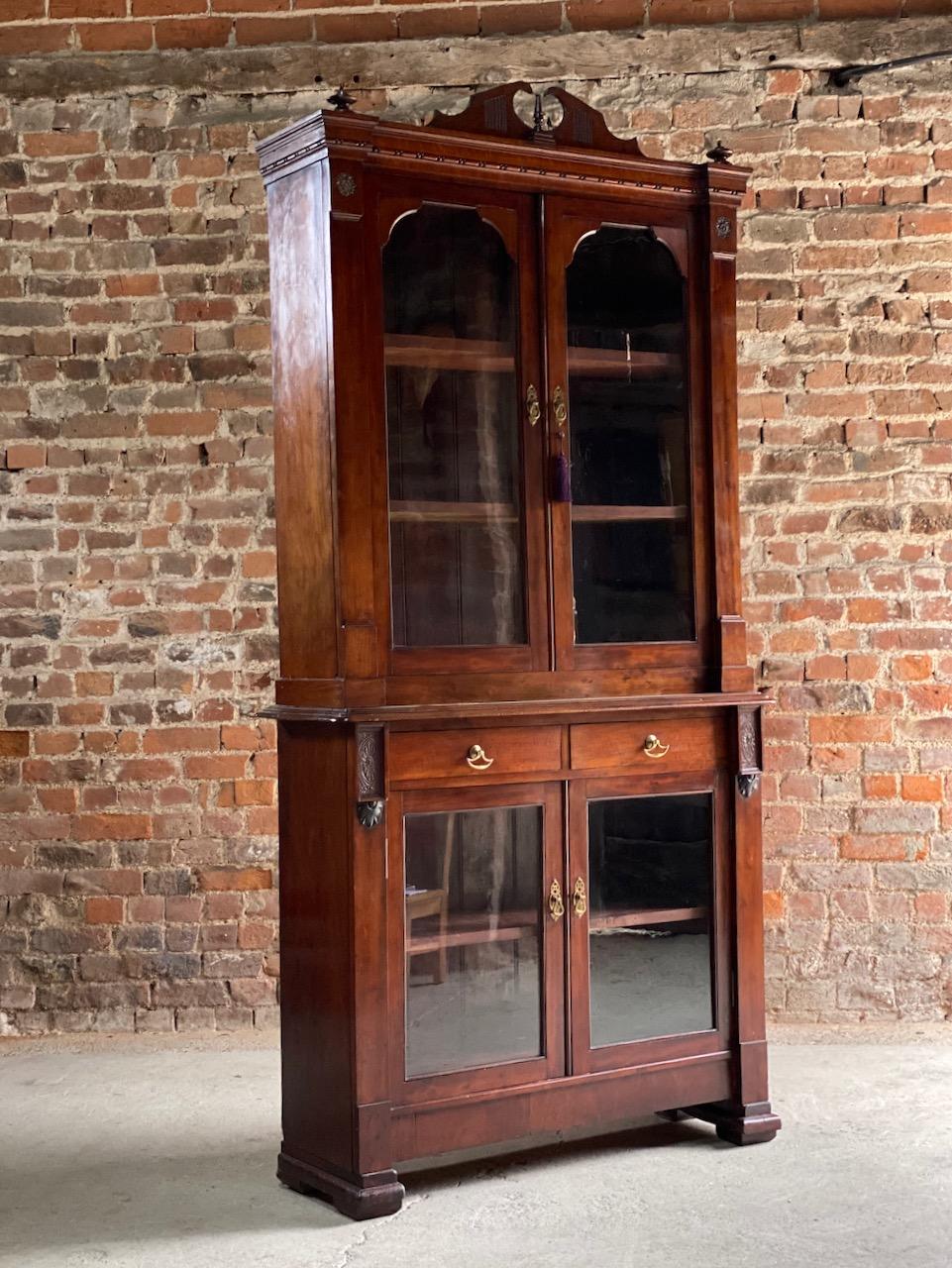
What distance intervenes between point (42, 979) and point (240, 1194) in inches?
69.2

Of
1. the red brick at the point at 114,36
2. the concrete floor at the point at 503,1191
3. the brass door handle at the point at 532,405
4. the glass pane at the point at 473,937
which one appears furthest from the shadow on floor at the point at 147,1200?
the red brick at the point at 114,36

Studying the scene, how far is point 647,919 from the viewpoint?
149 inches

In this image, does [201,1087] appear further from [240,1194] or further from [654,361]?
[654,361]

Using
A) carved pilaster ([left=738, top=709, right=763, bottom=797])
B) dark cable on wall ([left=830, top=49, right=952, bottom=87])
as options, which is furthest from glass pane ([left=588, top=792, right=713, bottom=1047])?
dark cable on wall ([left=830, top=49, right=952, bottom=87])

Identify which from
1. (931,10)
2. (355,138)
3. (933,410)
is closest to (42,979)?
(355,138)

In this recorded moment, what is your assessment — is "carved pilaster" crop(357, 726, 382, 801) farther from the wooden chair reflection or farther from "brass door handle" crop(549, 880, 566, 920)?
"brass door handle" crop(549, 880, 566, 920)

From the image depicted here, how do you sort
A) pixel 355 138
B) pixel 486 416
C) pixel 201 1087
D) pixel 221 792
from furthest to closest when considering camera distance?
pixel 221 792, pixel 201 1087, pixel 486 416, pixel 355 138

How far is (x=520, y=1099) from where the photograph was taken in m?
3.60

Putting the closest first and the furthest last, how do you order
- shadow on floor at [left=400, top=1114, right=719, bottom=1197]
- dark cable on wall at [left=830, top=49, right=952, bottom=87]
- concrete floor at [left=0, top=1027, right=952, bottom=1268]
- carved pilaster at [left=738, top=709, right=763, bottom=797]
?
concrete floor at [left=0, top=1027, right=952, bottom=1268]
shadow on floor at [left=400, top=1114, right=719, bottom=1197]
carved pilaster at [left=738, top=709, right=763, bottom=797]
dark cable on wall at [left=830, top=49, right=952, bottom=87]

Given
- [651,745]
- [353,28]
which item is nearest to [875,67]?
[353,28]

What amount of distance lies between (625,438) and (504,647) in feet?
2.09

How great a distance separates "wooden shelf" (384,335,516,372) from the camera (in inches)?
139

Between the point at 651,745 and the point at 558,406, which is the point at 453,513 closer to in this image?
the point at 558,406

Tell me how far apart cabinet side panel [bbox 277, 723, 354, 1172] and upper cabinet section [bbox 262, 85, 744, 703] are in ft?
0.64
